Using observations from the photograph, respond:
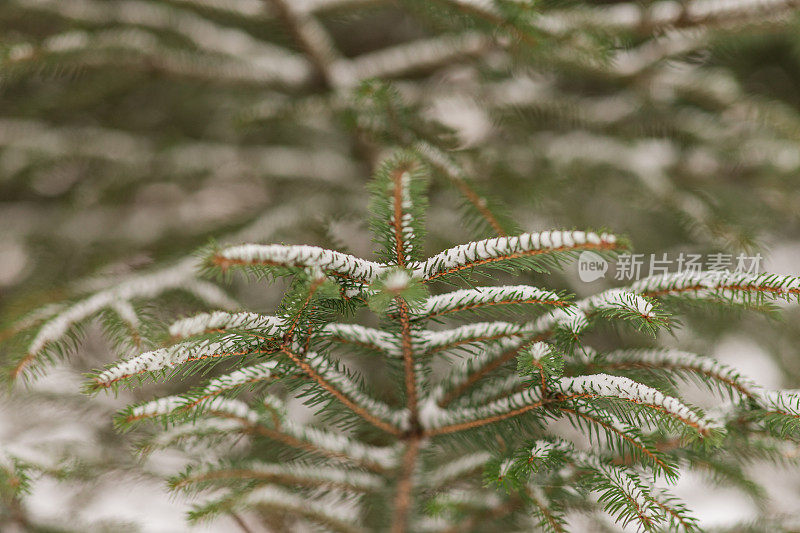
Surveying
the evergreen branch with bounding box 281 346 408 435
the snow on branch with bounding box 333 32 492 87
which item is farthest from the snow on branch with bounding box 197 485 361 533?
the snow on branch with bounding box 333 32 492 87

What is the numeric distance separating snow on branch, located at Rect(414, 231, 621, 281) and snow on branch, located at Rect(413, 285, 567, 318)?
0.17ft

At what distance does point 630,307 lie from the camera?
0.74 meters

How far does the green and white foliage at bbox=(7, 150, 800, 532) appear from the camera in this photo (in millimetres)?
708

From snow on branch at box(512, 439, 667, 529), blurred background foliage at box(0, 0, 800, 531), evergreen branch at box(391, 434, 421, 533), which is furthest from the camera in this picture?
blurred background foliage at box(0, 0, 800, 531)

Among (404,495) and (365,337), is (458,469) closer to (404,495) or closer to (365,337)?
(404,495)

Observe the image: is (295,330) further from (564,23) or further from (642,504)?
(564,23)

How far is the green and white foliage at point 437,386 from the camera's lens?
0.71 m

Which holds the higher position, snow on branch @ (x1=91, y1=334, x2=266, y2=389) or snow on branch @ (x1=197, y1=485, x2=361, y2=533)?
snow on branch @ (x1=91, y1=334, x2=266, y2=389)

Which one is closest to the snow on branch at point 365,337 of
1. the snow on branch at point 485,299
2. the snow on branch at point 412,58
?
the snow on branch at point 485,299

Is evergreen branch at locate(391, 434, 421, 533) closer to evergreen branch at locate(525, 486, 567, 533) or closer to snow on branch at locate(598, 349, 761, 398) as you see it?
evergreen branch at locate(525, 486, 567, 533)

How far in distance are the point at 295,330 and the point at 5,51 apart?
1049 millimetres

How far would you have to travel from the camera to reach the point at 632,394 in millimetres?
724

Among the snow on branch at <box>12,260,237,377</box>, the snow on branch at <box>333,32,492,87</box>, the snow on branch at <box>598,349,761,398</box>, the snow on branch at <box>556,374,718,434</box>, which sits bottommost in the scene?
the snow on branch at <box>556,374,718,434</box>

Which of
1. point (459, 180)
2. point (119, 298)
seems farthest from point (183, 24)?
point (459, 180)
